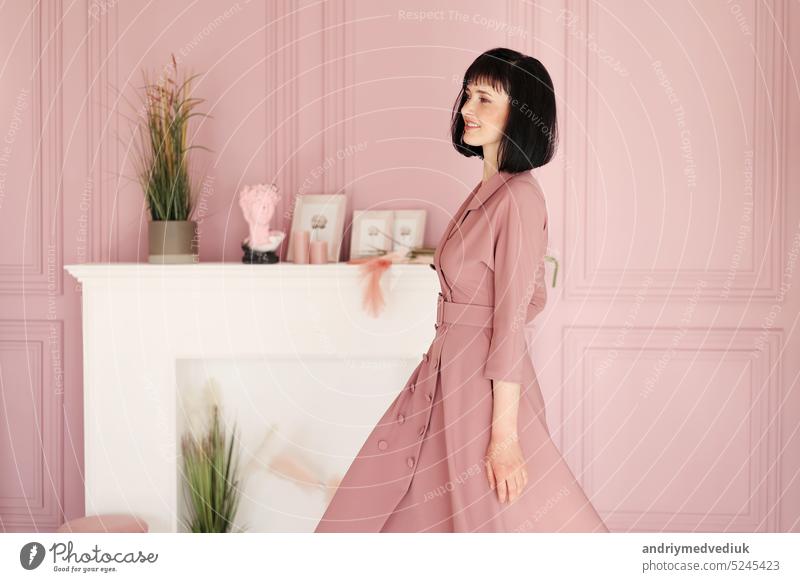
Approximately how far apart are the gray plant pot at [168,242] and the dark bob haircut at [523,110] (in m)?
1.31

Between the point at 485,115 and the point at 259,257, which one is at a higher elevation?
the point at 485,115

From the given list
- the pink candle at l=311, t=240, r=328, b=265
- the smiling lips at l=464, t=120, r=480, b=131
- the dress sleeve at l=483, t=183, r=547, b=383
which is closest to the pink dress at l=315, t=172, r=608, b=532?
the dress sleeve at l=483, t=183, r=547, b=383

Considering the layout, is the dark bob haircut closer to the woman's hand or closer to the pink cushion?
the woman's hand

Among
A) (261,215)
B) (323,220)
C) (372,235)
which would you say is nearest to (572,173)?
(372,235)

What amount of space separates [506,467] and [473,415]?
0.12m

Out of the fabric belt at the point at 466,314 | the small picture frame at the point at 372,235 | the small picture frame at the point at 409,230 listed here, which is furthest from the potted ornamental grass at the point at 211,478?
the fabric belt at the point at 466,314

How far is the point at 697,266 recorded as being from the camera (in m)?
2.97

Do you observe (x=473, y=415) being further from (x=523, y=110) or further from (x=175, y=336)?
(x=175, y=336)

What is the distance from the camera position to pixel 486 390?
5.82 feet

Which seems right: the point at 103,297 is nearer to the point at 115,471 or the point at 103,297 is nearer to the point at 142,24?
Result: the point at 115,471

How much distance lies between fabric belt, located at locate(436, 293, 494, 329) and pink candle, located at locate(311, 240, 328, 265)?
100 cm

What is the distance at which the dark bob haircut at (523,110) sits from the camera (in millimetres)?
1812

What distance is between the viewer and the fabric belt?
1.80 m

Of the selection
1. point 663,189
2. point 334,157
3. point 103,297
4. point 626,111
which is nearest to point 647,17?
point 626,111
